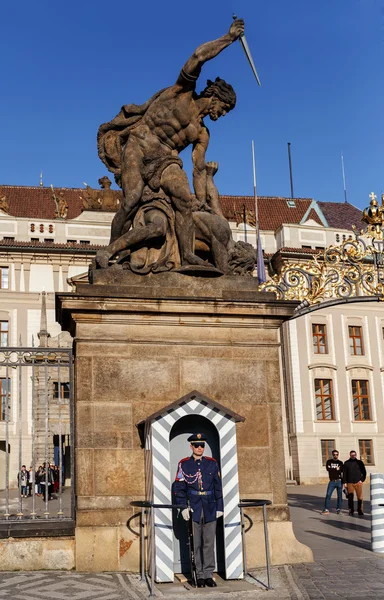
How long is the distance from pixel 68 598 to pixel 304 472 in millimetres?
31218

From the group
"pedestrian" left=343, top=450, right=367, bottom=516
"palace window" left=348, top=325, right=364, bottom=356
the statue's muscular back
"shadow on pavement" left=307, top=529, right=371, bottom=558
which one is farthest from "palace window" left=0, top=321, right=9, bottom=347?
the statue's muscular back

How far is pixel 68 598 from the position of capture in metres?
6.71

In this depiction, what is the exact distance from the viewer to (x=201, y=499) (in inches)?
293

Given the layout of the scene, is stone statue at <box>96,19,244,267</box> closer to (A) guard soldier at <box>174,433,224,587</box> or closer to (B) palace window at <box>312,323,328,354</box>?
(A) guard soldier at <box>174,433,224,587</box>

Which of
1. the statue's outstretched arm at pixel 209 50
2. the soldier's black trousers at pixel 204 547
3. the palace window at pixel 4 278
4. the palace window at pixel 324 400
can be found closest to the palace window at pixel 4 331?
the palace window at pixel 4 278

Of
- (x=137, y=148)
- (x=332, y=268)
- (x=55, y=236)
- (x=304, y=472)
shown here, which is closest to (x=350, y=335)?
(x=304, y=472)

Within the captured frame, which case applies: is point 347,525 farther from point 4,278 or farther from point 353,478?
point 4,278

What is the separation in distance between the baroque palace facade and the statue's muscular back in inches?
1046

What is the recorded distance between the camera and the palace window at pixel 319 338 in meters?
40.2

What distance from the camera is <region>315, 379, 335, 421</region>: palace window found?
129 feet

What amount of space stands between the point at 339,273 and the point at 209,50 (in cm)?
386

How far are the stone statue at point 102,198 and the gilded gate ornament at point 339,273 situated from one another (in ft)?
97.5

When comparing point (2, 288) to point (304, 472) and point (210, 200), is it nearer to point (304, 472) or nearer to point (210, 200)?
point (304, 472)

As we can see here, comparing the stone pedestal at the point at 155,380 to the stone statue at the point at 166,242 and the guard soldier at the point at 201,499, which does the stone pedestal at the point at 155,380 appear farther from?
the guard soldier at the point at 201,499
